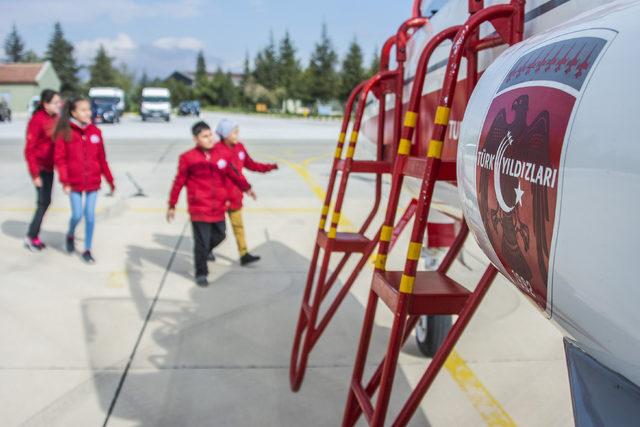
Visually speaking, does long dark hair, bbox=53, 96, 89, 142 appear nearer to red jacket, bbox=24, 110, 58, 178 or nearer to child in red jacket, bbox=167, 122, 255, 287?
red jacket, bbox=24, 110, 58, 178

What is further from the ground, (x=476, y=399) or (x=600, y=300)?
(x=600, y=300)

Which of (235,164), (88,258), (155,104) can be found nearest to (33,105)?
(155,104)

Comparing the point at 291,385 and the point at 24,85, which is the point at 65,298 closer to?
the point at 291,385

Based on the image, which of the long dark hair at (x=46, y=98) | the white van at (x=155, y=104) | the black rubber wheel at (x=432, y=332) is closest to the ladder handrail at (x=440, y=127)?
the black rubber wheel at (x=432, y=332)

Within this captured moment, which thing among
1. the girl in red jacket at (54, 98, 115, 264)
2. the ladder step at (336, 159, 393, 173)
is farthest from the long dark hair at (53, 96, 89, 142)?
the ladder step at (336, 159, 393, 173)

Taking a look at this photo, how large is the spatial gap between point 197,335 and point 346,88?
76996 mm

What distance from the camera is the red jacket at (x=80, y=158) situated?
5977 millimetres

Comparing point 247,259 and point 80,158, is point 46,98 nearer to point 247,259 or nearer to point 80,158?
point 80,158

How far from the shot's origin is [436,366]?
2307 mm

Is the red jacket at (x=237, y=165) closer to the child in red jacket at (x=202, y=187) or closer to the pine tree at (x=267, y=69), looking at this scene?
the child in red jacket at (x=202, y=187)

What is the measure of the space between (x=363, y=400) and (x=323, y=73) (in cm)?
8367

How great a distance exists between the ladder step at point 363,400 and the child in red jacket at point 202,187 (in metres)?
3.17

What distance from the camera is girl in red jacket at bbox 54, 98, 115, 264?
594 centimetres

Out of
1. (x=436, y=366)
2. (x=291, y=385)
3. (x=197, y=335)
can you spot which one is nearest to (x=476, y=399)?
(x=291, y=385)
